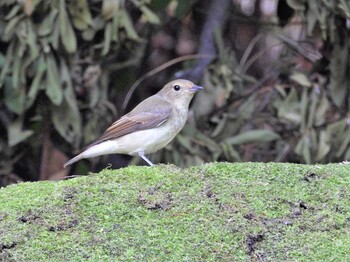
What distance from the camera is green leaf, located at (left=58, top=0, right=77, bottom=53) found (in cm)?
723

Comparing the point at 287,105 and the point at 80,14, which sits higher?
the point at 80,14

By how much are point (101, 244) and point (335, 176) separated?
146 cm

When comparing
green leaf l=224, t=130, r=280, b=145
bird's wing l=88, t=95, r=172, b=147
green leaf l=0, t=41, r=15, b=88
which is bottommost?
green leaf l=224, t=130, r=280, b=145

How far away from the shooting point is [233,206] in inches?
174

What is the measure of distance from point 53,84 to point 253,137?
6.56 ft

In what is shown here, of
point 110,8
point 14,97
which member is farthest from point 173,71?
point 14,97

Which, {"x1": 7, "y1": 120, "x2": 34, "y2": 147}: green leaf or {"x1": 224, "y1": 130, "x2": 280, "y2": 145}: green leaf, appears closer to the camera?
{"x1": 7, "y1": 120, "x2": 34, "y2": 147}: green leaf

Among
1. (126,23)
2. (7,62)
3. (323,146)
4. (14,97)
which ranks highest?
(126,23)

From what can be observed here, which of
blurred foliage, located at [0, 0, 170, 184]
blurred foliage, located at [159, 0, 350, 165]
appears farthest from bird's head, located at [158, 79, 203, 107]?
blurred foliage, located at [159, 0, 350, 165]

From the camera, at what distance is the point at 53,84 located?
288 inches

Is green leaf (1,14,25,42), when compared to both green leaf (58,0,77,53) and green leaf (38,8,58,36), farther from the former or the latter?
green leaf (58,0,77,53)

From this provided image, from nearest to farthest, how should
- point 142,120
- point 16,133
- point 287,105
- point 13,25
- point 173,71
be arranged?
1. point 142,120
2. point 13,25
3. point 16,133
4. point 287,105
5. point 173,71

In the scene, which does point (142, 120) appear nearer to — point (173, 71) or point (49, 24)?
point (49, 24)

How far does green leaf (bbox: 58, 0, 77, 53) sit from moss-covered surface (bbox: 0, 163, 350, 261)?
2.52m
